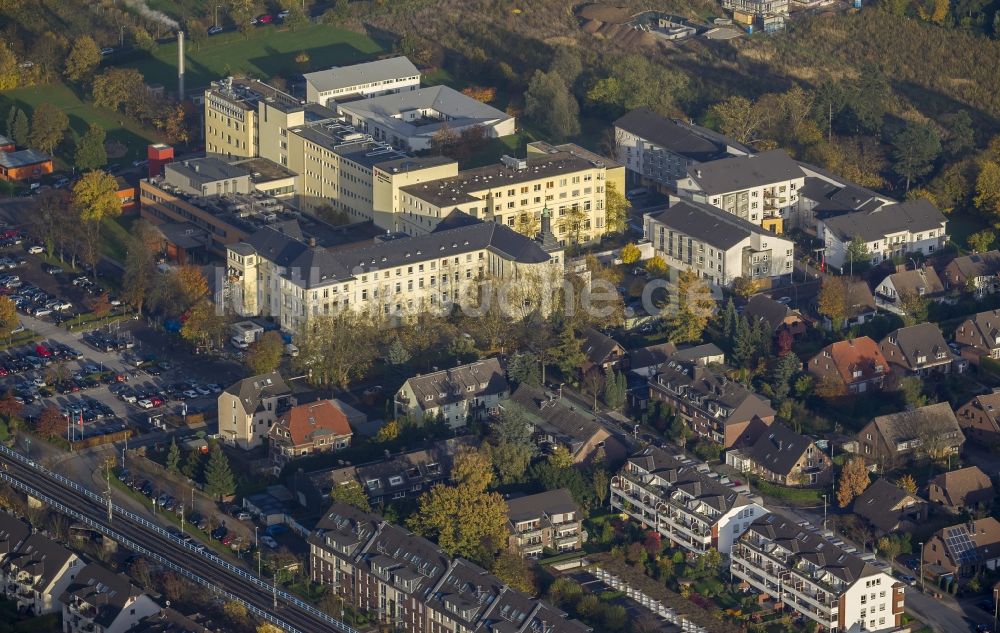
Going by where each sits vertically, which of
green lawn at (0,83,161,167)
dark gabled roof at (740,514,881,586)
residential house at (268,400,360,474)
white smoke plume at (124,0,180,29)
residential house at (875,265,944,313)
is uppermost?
dark gabled roof at (740,514,881,586)

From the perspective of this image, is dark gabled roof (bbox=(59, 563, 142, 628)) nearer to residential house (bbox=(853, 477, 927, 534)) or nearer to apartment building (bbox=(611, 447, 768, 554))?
apartment building (bbox=(611, 447, 768, 554))

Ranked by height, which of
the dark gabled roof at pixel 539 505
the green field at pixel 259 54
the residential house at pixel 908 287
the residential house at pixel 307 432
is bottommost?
the green field at pixel 259 54

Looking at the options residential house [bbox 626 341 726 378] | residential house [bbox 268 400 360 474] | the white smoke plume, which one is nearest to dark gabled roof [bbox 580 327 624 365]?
residential house [bbox 626 341 726 378]

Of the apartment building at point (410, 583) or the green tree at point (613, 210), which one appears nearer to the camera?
the apartment building at point (410, 583)

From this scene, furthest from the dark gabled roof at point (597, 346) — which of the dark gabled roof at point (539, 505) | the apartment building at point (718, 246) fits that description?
the dark gabled roof at point (539, 505)

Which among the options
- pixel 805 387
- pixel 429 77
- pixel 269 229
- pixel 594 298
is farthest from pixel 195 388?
pixel 429 77

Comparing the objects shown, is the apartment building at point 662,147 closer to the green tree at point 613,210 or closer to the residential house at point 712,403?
the green tree at point 613,210
